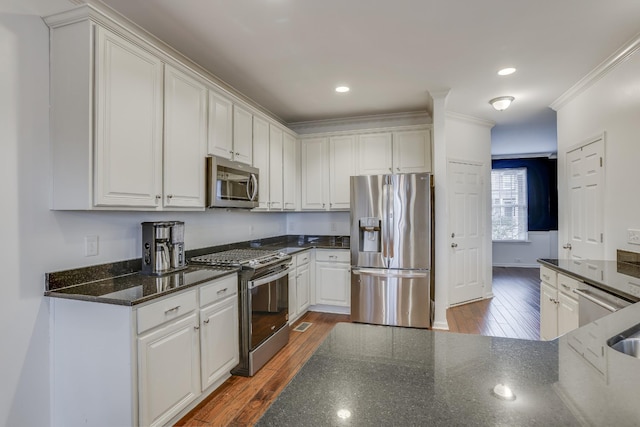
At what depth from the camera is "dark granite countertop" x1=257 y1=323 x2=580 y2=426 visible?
27.1 inches

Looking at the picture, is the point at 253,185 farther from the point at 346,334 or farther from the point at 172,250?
the point at 346,334

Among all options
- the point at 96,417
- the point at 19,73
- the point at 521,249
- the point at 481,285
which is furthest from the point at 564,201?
the point at 19,73

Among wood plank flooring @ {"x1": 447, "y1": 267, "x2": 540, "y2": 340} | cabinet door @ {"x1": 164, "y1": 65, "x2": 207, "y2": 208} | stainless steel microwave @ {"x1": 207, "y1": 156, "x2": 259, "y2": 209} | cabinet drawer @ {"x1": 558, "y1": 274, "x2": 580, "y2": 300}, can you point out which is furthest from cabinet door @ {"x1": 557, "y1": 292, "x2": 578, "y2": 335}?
cabinet door @ {"x1": 164, "y1": 65, "x2": 207, "y2": 208}

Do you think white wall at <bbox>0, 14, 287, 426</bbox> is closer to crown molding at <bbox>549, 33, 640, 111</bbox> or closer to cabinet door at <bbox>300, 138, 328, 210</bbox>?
cabinet door at <bbox>300, 138, 328, 210</bbox>

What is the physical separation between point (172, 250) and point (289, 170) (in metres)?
2.15

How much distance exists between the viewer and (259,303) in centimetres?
267

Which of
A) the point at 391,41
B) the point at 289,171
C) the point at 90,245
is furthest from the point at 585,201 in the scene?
the point at 90,245

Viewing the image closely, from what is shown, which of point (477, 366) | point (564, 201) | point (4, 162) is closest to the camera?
point (477, 366)

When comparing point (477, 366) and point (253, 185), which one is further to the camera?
point (253, 185)

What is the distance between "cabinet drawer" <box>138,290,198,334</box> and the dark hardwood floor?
2.40 feet

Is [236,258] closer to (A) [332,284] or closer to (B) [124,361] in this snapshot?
(B) [124,361]

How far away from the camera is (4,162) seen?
1.64 metres

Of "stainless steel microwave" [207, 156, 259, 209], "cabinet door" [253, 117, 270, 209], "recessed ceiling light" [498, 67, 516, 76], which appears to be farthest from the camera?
"cabinet door" [253, 117, 270, 209]

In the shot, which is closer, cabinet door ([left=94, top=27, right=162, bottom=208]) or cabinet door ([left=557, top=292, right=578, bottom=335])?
cabinet door ([left=94, top=27, right=162, bottom=208])
